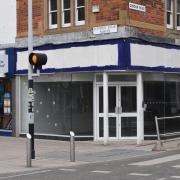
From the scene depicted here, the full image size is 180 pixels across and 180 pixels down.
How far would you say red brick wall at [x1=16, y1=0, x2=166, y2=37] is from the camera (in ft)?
65.2

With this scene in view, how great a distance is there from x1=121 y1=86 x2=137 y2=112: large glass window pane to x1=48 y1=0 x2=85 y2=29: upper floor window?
3294mm

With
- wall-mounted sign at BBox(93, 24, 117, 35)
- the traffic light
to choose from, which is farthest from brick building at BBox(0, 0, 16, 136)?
→ the traffic light

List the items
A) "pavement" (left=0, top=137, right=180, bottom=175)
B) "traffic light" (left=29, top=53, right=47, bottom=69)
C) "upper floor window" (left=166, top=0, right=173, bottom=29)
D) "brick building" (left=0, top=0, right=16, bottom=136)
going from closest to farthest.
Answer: "pavement" (left=0, top=137, right=180, bottom=175) → "traffic light" (left=29, top=53, right=47, bottom=69) → "upper floor window" (left=166, top=0, right=173, bottom=29) → "brick building" (left=0, top=0, right=16, bottom=136)

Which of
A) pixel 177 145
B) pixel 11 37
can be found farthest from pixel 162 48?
pixel 11 37

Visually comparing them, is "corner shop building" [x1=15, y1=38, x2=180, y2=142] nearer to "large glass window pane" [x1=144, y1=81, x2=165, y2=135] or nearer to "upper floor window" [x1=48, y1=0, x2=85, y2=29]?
"large glass window pane" [x1=144, y1=81, x2=165, y2=135]

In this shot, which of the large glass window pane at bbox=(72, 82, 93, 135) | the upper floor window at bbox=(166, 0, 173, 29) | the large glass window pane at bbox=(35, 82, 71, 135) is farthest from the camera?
the upper floor window at bbox=(166, 0, 173, 29)

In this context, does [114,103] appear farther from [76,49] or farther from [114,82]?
[76,49]

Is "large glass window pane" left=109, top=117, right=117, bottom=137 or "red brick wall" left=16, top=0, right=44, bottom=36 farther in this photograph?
"red brick wall" left=16, top=0, right=44, bottom=36

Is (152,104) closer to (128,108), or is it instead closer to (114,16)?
(128,108)

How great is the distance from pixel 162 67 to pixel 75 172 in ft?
31.5

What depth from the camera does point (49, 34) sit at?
21.9 metres

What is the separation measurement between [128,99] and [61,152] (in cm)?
441

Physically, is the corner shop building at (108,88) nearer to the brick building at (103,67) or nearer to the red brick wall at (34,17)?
the brick building at (103,67)

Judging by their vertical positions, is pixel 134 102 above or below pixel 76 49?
below
